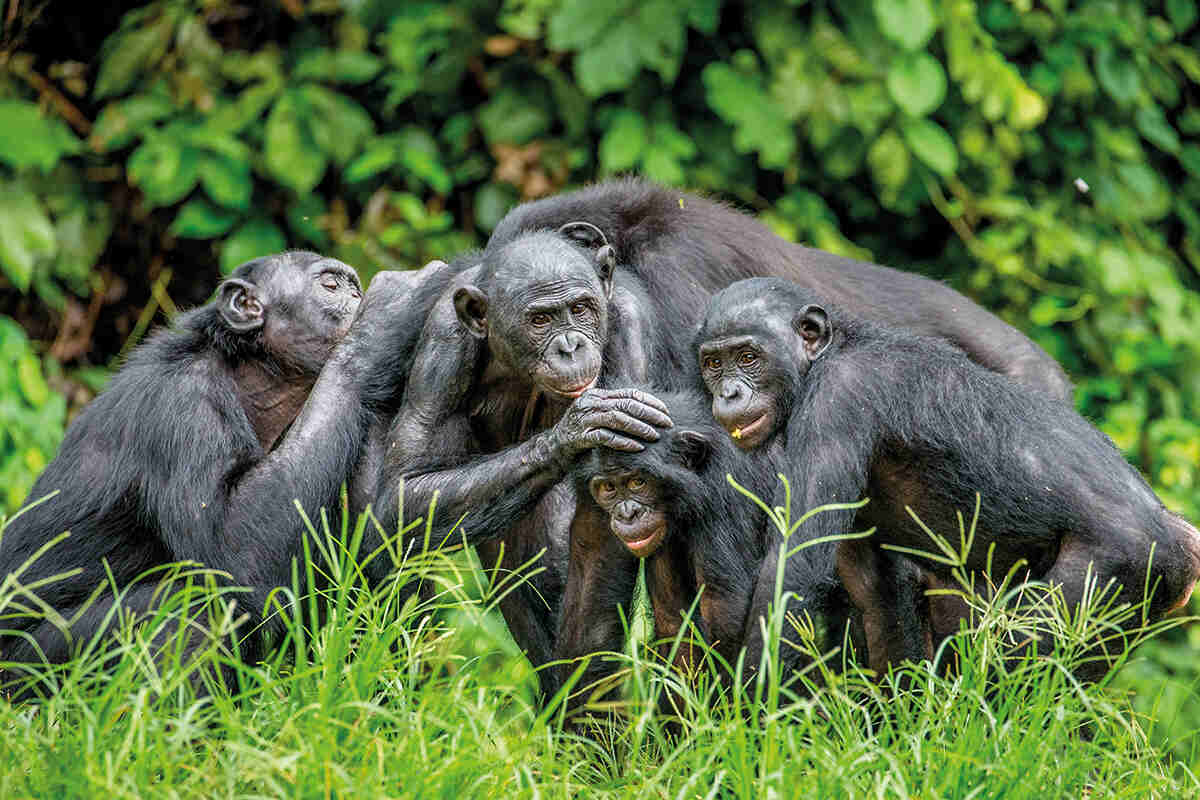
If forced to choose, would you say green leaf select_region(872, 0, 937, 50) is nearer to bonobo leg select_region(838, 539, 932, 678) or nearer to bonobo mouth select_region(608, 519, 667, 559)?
bonobo leg select_region(838, 539, 932, 678)

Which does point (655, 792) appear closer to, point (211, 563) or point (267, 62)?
point (211, 563)

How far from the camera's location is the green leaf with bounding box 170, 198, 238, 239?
785cm

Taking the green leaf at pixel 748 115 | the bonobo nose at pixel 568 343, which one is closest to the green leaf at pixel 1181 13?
the green leaf at pixel 748 115

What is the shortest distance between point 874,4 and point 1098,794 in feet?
15.9

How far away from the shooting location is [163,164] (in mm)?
7586

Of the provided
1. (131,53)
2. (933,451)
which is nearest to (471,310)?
(933,451)

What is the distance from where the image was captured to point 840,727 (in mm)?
3400

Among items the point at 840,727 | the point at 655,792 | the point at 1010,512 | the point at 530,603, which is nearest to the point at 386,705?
the point at 655,792

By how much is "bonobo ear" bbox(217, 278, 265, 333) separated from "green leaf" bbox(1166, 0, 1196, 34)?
18.8 ft

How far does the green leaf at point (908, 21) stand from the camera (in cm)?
705

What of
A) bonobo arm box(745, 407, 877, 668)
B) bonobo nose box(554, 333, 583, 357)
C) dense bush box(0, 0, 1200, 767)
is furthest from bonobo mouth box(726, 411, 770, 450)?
dense bush box(0, 0, 1200, 767)

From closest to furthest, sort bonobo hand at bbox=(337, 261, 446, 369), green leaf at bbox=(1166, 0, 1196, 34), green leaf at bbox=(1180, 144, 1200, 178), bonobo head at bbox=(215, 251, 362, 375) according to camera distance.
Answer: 1. bonobo hand at bbox=(337, 261, 446, 369)
2. bonobo head at bbox=(215, 251, 362, 375)
3. green leaf at bbox=(1166, 0, 1196, 34)
4. green leaf at bbox=(1180, 144, 1200, 178)

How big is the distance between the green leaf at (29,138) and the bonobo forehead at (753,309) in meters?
4.53

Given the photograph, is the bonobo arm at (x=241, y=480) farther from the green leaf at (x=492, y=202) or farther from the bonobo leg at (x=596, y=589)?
the green leaf at (x=492, y=202)
